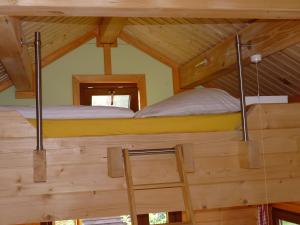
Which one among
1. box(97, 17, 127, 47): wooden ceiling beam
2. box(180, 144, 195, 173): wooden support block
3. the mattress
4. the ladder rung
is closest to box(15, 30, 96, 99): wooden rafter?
box(97, 17, 127, 47): wooden ceiling beam

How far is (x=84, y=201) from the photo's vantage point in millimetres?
2514

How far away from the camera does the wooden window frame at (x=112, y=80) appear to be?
5258 mm

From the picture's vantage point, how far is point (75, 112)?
259cm

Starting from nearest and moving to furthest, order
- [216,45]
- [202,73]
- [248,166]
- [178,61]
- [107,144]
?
1. [107,144]
2. [248,166]
3. [216,45]
4. [202,73]
5. [178,61]

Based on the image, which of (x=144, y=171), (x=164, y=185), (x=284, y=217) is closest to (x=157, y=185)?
(x=164, y=185)

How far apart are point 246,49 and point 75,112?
192cm

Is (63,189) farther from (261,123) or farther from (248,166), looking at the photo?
(261,123)

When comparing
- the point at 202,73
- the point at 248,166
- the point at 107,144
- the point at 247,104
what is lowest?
the point at 248,166

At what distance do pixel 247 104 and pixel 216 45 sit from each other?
62.5 inches

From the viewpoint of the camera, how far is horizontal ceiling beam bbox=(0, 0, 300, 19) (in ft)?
6.77

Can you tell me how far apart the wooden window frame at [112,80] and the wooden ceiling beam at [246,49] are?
637mm

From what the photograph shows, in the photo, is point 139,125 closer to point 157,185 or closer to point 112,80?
point 157,185

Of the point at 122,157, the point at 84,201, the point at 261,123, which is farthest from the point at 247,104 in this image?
the point at 84,201

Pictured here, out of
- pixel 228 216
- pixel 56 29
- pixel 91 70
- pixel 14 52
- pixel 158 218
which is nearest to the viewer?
pixel 14 52
